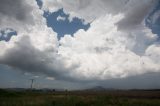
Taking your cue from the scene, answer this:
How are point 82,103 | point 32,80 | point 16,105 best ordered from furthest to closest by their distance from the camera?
point 32,80 < point 82,103 < point 16,105

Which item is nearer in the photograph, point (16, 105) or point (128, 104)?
point (16, 105)

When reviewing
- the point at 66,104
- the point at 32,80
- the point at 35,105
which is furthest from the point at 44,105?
the point at 32,80

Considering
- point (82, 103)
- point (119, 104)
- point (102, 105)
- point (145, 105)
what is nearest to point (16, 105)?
point (82, 103)

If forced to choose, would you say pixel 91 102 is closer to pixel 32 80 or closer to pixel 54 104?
pixel 54 104

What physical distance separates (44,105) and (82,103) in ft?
20.2

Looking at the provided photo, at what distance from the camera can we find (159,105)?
3456cm

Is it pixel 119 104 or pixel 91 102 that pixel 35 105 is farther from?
pixel 119 104

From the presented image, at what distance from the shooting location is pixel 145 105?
3391cm

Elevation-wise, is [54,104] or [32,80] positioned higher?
[32,80]

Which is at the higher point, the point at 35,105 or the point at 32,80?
the point at 32,80

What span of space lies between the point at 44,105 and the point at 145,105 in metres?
15.8

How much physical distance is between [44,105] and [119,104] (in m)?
12.0

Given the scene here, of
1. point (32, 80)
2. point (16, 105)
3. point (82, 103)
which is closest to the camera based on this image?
point (16, 105)

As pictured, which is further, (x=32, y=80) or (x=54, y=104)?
(x=32, y=80)
